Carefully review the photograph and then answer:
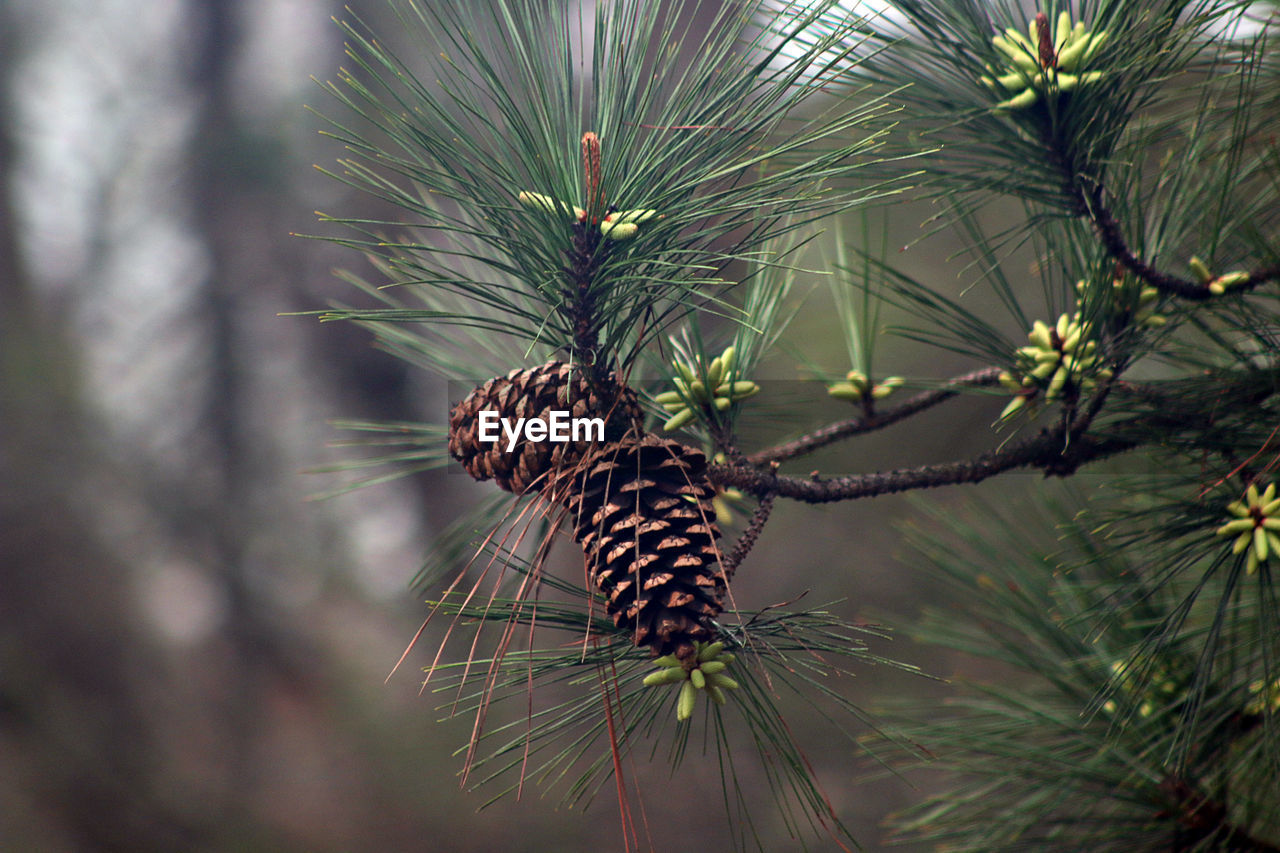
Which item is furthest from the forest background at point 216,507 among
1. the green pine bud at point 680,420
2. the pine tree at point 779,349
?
the green pine bud at point 680,420

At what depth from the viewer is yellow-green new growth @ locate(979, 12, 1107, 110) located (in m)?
0.27

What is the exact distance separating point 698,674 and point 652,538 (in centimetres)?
4

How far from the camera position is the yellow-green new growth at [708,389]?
11.2 inches

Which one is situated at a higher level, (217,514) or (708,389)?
(708,389)

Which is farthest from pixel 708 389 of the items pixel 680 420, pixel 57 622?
pixel 57 622

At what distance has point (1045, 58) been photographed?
0.87 ft

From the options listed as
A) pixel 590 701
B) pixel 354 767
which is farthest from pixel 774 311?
pixel 354 767

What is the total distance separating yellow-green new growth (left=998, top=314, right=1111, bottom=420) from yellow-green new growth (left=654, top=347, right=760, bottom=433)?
0.10 meters

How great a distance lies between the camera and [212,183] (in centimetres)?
96

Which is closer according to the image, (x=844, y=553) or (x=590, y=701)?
(x=590, y=701)

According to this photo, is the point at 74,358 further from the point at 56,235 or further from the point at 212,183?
the point at 212,183

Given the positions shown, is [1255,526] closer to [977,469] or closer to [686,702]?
[977,469]

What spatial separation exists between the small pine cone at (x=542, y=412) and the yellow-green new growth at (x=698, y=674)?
67 mm

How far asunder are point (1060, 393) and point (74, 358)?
106cm
